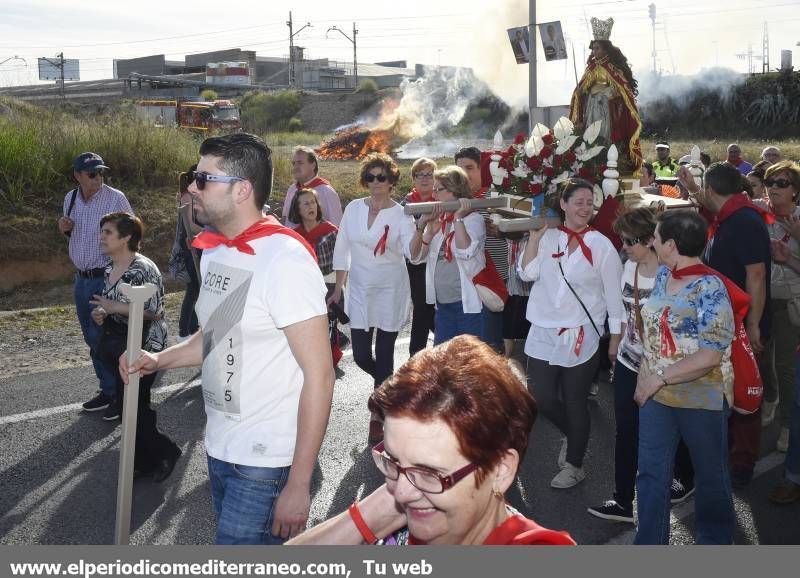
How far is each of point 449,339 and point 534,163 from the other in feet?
7.51

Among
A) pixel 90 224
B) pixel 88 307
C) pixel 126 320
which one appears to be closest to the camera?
pixel 126 320

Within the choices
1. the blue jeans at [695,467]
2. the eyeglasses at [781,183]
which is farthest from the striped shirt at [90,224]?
the eyeglasses at [781,183]

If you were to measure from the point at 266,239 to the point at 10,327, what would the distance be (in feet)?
24.9

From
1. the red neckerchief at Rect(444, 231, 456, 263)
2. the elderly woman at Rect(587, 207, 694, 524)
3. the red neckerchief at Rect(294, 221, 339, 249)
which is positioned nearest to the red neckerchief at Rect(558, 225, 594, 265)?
the elderly woman at Rect(587, 207, 694, 524)

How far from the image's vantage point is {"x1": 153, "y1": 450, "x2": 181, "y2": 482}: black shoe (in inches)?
229

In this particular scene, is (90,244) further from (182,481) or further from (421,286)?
(421,286)

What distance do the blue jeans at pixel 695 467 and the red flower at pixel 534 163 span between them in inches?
96.8

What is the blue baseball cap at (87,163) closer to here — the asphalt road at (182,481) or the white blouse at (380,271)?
the asphalt road at (182,481)

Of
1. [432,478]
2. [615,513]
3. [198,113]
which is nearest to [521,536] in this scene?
[432,478]

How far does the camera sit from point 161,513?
5.38 meters

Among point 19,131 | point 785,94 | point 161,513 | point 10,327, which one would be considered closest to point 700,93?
point 785,94

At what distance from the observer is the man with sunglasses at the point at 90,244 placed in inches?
280

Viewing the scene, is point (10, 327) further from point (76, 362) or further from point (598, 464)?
point (598, 464)

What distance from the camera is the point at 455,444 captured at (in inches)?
83.2
